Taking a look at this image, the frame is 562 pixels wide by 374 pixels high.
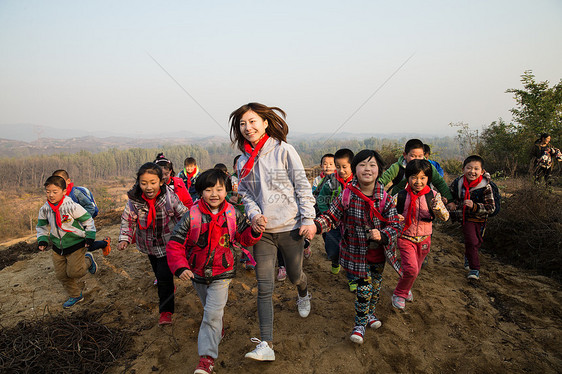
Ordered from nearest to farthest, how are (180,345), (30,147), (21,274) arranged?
(180,345) → (21,274) → (30,147)

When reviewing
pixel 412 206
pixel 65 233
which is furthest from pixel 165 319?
pixel 412 206

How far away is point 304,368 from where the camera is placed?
7.91 ft

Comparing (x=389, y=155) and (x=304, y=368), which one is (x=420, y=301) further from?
(x=389, y=155)

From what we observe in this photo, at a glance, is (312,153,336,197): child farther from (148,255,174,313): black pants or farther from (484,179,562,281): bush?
(484,179,562,281): bush

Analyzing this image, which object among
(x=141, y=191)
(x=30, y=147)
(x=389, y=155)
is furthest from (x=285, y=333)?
(x=30, y=147)

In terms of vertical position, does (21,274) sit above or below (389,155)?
below

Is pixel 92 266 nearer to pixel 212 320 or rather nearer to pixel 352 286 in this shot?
pixel 212 320

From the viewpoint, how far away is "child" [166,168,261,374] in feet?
7.64

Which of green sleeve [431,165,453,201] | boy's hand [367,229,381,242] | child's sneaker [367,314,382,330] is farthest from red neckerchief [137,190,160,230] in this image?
green sleeve [431,165,453,201]

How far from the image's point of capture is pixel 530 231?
185 inches

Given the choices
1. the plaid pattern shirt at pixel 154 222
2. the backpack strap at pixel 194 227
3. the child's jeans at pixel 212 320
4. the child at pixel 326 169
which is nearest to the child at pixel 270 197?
the child's jeans at pixel 212 320

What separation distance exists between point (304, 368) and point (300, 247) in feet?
3.43

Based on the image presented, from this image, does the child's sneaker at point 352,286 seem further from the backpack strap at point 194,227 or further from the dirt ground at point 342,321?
the backpack strap at point 194,227

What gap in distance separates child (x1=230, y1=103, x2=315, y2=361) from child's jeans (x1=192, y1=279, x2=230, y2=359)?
0.33 meters
